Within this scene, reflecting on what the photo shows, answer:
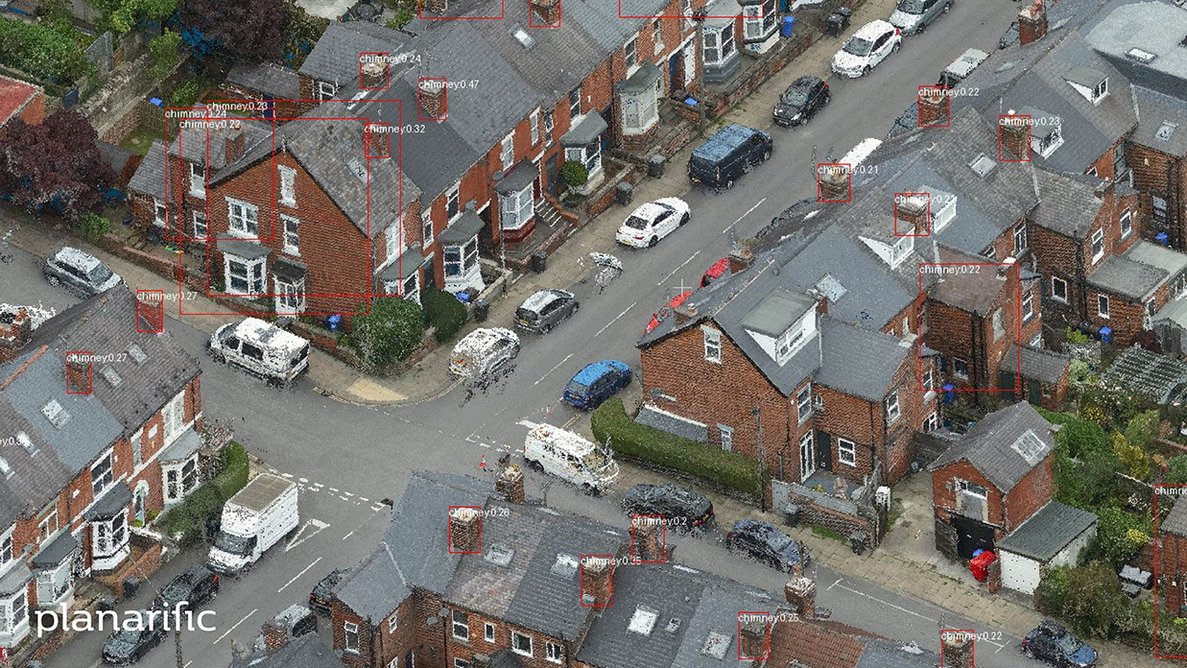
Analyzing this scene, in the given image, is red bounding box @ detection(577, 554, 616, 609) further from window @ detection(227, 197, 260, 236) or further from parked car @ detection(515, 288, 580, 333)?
window @ detection(227, 197, 260, 236)

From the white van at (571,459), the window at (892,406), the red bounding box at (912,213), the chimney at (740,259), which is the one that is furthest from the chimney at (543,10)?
the window at (892,406)

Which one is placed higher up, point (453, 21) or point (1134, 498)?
point (453, 21)

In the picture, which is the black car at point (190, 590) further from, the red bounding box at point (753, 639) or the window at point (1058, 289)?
the window at point (1058, 289)

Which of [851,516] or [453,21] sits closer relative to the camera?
[851,516]

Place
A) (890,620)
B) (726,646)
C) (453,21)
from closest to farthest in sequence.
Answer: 1. (726,646)
2. (890,620)
3. (453,21)

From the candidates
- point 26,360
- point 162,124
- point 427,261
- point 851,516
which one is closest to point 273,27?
point 162,124

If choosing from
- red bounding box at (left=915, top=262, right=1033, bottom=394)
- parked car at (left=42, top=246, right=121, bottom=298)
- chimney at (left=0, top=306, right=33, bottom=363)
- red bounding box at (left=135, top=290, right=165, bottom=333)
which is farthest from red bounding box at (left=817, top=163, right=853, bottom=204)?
chimney at (left=0, top=306, right=33, bottom=363)

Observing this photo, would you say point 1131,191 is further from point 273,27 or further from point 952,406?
point 273,27
